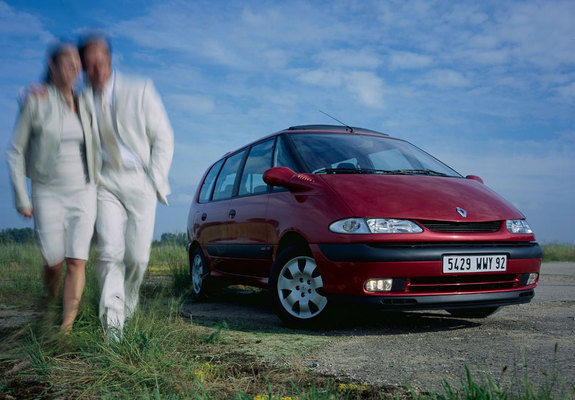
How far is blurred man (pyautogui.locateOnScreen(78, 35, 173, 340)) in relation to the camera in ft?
10.2

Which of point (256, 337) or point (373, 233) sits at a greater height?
point (373, 233)

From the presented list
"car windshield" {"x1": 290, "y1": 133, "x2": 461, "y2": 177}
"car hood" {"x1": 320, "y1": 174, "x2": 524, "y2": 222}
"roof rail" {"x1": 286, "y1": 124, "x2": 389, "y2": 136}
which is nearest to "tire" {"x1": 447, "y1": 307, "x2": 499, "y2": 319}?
"car hood" {"x1": 320, "y1": 174, "x2": 524, "y2": 222}

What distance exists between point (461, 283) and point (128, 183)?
2.53 meters

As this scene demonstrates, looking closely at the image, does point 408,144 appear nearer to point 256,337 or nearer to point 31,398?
point 256,337

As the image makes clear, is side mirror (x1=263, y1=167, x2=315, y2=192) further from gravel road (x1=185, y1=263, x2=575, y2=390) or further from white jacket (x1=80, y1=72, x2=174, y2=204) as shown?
white jacket (x1=80, y1=72, x2=174, y2=204)

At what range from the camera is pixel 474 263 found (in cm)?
405

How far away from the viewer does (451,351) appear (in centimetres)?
350

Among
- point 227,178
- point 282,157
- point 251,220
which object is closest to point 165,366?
point 251,220

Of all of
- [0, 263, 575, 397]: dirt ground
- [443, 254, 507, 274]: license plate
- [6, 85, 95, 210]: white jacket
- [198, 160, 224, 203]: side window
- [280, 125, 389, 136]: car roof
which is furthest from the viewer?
[198, 160, 224, 203]: side window

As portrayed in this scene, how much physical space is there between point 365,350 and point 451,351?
56 cm

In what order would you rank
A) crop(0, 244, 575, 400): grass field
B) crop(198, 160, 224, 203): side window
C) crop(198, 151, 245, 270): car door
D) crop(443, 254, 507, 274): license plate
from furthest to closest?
crop(198, 160, 224, 203): side window → crop(198, 151, 245, 270): car door → crop(443, 254, 507, 274): license plate → crop(0, 244, 575, 400): grass field

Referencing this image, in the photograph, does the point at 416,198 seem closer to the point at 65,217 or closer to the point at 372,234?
the point at 372,234

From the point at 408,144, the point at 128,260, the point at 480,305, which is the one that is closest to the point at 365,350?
the point at 480,305

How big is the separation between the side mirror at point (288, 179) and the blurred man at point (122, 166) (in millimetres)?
1413
